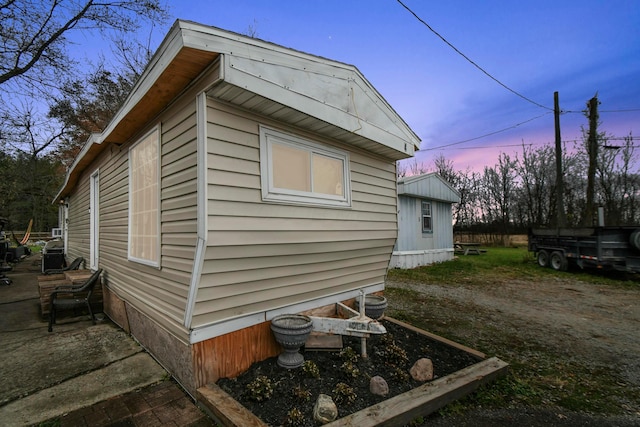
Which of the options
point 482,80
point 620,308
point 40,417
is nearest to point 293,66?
point 40,417

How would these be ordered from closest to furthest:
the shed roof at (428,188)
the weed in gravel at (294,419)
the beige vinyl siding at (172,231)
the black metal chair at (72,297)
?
the weed in gravel at (294,419) → the beige vinyl siding at (172,231) → the black metal chair at (72,297) → the shed roof at (428,188)

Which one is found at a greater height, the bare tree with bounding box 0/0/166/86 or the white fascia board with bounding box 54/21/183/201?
the bare tree with bounding box 0/0/166/86

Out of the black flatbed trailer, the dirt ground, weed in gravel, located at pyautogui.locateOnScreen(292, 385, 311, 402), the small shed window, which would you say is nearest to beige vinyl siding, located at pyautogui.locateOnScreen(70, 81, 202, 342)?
weed in gravel, located at pyautogui.locateOnScreen(292, 385, 311, 402)

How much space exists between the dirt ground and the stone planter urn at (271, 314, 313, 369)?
51.4 inches

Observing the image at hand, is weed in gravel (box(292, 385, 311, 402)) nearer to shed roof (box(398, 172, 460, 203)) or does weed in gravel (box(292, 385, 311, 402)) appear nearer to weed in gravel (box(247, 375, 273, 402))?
weed in gravel (box(247, 375, 273, 402))

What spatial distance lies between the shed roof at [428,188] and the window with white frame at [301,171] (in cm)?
734

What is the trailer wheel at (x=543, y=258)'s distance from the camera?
11070 millimetres

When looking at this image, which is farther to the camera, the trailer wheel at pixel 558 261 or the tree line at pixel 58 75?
the trailer wheel at pixel 558 261

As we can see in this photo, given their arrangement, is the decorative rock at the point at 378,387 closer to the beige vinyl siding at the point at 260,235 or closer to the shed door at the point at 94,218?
the beige vinyl siding at the point at 260,235

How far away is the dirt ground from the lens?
249cm

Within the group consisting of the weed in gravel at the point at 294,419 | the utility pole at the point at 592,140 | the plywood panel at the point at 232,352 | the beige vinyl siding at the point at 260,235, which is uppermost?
the utility pole at the point at 592,140

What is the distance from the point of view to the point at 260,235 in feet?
8.86

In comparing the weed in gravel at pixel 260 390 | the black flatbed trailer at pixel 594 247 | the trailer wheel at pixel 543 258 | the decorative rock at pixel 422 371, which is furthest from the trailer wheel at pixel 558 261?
the weed in gravel at pixel 260 390

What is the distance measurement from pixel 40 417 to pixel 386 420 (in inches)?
106
